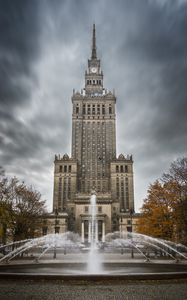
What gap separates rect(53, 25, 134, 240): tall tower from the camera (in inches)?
4365

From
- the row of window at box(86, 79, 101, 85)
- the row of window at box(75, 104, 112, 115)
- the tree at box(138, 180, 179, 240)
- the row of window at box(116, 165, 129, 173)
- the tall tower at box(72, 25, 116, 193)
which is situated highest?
the row of window at box(86, 79, 101, 85)

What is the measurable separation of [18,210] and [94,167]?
293ft

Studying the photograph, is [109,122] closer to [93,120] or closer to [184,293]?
[93,120]

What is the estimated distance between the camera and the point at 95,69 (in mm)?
168375

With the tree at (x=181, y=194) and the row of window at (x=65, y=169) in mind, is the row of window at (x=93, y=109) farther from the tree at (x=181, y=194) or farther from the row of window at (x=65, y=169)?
the tree at (x=181, y=194)

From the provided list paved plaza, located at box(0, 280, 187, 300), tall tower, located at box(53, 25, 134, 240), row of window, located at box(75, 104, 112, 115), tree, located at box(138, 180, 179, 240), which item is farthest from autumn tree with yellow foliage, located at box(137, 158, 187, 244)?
row of window, located at box(75, 104, 112, 115)

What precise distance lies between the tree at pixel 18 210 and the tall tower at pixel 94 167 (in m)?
61.0

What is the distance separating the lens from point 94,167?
134 metres

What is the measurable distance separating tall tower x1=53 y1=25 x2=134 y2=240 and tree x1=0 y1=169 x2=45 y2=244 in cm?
6095

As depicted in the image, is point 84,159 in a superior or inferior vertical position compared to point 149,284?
superior

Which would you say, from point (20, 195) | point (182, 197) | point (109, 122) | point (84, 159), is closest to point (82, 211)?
point (84, 159)

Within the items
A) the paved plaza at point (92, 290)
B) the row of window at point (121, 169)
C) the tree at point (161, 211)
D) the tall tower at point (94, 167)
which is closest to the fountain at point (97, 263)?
the paved plaza at point (92, 290)

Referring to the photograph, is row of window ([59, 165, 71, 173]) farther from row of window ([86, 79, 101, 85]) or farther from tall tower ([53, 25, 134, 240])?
row of window ([86, 79, 101, 85])

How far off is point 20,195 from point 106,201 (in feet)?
213
